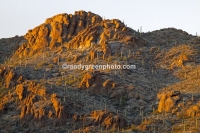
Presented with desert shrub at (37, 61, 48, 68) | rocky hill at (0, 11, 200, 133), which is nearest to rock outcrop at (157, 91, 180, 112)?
rocky hill at (0, 11, 200, 133)

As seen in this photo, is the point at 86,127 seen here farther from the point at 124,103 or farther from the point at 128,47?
the point at 128,47

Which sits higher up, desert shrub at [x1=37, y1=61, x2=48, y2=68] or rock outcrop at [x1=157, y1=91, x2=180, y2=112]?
desert shrub at [x1=37, y1=61, x2=48, y2=68]

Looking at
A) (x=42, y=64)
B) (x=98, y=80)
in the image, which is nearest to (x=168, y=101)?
(x=98, y=80)

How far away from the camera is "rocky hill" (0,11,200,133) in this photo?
170 ft

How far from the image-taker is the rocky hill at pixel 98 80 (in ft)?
170

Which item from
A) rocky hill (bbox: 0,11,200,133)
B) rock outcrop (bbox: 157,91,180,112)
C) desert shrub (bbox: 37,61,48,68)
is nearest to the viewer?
rocky hill (bbox: 0,11,200,133)

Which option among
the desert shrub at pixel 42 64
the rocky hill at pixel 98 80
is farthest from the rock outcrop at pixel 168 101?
the desert shrub at pixel 42 64

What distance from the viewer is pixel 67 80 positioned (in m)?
63.5

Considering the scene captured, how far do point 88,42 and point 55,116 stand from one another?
80.9 ft

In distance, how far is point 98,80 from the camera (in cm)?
6044

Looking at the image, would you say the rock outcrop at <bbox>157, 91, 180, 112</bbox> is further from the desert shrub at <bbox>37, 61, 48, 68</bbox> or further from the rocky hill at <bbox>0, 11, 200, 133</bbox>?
the desert shrub at <bbox>37, 61, 48, 68</bbox>

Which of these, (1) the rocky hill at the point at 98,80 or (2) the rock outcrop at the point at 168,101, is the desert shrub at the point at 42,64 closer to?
(1) the rocky hill at the point at 98,80

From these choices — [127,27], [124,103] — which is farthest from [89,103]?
[127,27]

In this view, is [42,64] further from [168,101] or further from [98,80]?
[168,101]
